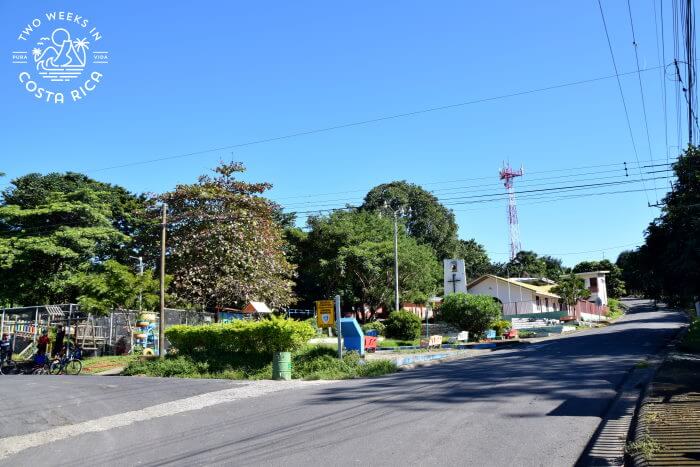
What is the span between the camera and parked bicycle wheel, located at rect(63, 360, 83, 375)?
22828 mm

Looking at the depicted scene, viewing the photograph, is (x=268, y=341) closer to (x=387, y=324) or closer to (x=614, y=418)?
(x=614, y=418)

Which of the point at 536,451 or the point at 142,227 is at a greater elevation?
the point at 142,227

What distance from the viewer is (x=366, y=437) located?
8414mm

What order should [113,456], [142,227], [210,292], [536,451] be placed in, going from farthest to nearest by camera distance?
[142,227] → [210,292] → [113,456] → [536,451]

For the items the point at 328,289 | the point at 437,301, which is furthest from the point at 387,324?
the point at 437,301

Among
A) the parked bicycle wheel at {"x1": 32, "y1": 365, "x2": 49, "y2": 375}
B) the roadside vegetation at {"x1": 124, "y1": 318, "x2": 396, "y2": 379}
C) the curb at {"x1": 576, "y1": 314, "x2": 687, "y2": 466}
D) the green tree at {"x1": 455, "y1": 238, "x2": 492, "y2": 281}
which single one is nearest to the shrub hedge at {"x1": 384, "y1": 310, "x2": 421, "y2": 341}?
the roadside vegetation at {"x1": 124, "y1": 318, "x2": 396, "y2": 379}

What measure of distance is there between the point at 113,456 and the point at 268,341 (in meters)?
12.6

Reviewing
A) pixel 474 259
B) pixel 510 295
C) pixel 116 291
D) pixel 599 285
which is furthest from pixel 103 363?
pixel 599 285

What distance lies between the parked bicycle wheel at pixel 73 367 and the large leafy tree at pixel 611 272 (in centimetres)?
9963

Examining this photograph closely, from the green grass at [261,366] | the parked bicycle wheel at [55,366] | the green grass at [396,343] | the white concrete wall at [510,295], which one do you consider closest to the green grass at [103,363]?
the parked bicycle wheel at [55,366]

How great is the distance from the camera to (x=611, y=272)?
106 metres

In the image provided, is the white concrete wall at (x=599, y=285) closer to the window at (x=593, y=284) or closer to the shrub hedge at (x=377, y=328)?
the window at (x=593, y=284)

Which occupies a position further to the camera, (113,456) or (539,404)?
(539,404)

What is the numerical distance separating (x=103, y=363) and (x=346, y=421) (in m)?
18.0
